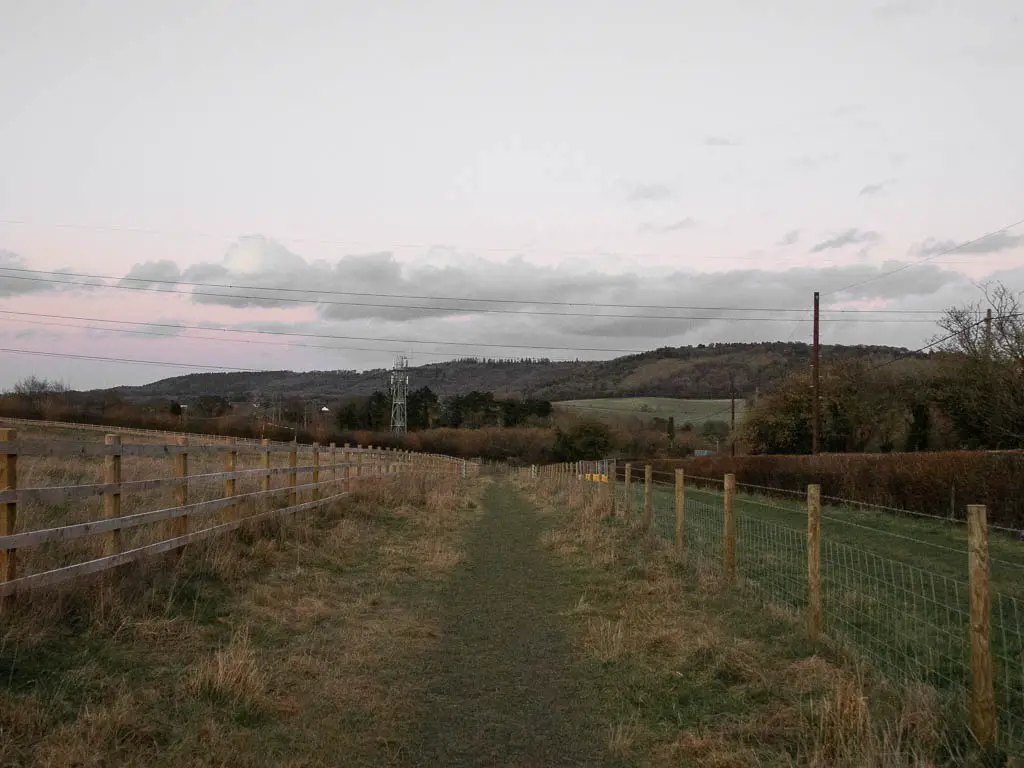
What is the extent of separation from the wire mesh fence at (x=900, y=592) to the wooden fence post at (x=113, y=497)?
6038 mm

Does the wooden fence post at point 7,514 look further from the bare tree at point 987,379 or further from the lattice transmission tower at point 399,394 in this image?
the lattice transmission tower at point 399,394

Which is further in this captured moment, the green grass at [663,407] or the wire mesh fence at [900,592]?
the green grass at [663,407]

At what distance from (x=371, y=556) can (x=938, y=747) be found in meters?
8.57

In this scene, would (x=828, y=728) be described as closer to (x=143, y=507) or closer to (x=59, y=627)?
(x=59, y=627)

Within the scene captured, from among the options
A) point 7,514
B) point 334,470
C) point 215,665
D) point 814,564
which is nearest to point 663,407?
point 334,470

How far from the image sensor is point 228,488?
34.2 feet

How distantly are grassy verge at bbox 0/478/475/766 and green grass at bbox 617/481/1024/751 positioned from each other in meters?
3.70

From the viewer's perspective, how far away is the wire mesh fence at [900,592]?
602 cm

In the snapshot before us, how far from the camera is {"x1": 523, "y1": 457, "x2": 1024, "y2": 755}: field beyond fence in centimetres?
460

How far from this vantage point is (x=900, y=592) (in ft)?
35.4

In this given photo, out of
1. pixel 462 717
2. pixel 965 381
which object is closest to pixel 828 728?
pixel 462 717

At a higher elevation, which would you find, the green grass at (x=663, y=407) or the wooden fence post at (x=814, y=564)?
the wooden fence post at (x=814, y=564)

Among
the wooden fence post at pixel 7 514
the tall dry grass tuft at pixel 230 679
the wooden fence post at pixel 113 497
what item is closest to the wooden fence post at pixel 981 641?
the tall dry grass tuft at pixel 230 679

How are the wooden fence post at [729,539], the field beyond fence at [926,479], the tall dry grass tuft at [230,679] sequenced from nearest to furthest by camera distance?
the tall dry grass tuft at [230,679], the wooden fence post at [729,539], the field beyond fence at [926,479]
